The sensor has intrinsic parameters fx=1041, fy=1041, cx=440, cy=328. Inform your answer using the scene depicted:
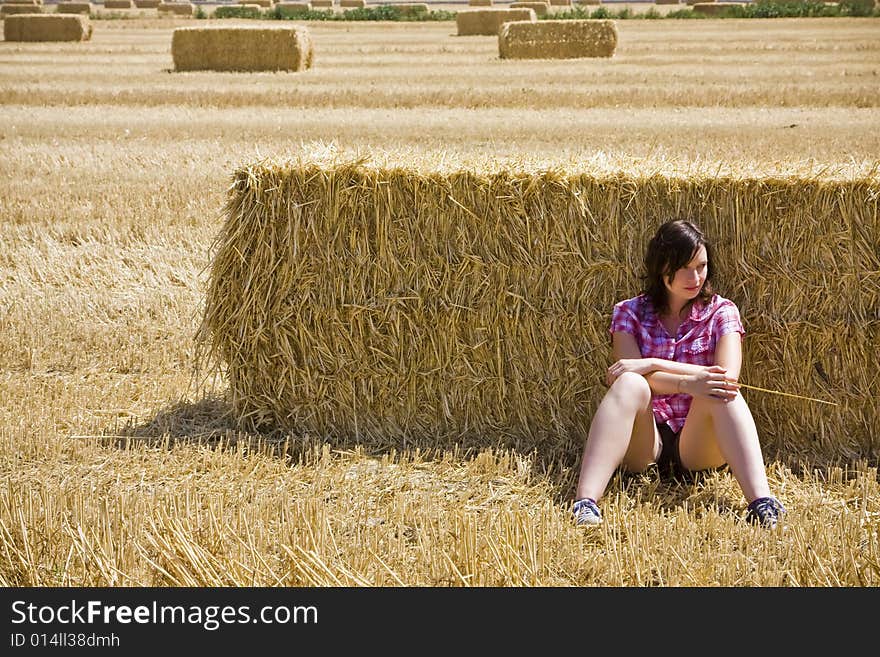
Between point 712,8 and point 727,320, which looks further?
point 712,8

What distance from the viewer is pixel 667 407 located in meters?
4.50

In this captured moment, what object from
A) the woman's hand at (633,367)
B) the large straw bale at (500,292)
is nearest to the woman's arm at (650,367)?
the woman's hand at (633,367)

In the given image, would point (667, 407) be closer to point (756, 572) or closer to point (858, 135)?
point (756, 572)

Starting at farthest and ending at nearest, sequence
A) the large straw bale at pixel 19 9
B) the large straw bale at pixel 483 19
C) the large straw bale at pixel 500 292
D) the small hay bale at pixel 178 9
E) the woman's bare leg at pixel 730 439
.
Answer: the small hay bale at pixel 178 9 → the large straw bale at pixel 19 9 → the large straw bale at pixel 483 19 → the large straw bale at pixel 500 292 → the woman's bare leg at pixel 730 439

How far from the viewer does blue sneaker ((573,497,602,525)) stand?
3.92 m

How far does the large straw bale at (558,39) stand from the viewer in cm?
2344

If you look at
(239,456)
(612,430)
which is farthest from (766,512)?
(239,456)

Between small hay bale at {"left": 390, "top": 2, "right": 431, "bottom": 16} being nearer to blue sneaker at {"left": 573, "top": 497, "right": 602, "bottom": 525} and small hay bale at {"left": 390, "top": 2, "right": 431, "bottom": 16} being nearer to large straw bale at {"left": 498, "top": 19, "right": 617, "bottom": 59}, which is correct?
large straw bale at {"left": 498, "top": 19, "right": 617, "bottom": 59}

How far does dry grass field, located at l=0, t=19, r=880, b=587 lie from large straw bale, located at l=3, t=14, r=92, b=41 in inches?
611

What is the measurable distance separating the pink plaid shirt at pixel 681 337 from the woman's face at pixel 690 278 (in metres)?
0.15

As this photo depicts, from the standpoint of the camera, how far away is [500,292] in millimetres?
4898

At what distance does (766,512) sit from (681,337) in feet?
2.89

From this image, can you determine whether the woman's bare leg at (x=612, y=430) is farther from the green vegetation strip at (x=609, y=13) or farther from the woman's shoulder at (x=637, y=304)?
the green vegetation strip at (x=609, y=13)

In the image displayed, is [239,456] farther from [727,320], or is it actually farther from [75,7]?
[75,7]
